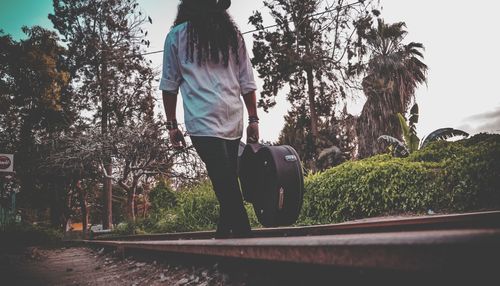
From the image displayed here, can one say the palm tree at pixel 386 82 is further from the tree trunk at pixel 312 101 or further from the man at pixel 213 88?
the man at pixel 213 88

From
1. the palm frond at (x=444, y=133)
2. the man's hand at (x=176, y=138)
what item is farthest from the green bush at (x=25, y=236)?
the palm frond at (x=444, y=133)

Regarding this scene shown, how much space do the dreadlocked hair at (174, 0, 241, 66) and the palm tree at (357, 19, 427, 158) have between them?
22.1 m

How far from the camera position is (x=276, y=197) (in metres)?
2.85

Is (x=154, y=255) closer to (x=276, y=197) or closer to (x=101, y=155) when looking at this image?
(x=276, y=197)

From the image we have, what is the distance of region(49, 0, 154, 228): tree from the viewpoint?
2245 centimetres

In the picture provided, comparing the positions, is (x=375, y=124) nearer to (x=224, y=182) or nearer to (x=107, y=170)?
(x=107, y=170)

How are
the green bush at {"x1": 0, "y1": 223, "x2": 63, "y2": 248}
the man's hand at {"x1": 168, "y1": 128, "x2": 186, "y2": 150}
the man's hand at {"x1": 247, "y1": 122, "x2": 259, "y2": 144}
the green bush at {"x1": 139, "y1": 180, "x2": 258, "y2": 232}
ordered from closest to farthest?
the man's hand at {"x1": 168, "y1": 128, "x2": 186, "y2": 150} → the man's hand at {"x1": 247, "y1": 122, "x2": 259, "y2": 144} → the green bush at {"x1": 0, "y1": 223, "x2": 63, "y2": 248} → the green bush at {"x1": 139, "y1": 180, "x2": 258, "y2": 232}

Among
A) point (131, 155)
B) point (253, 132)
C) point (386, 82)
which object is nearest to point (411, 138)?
point (386, 82)

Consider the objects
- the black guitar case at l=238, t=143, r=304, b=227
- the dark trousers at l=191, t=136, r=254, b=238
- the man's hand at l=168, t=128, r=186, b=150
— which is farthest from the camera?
the man's hand at l=168, t=128, r=186, b=150

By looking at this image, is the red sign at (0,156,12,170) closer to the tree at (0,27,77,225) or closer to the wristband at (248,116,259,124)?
the tree at (0,27,77,225)

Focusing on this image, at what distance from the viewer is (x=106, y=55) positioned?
22.4m

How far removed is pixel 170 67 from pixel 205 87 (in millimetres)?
395

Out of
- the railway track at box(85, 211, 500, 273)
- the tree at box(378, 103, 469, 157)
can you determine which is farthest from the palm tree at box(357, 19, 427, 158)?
the railway track at box(85, 211, 500, 273)

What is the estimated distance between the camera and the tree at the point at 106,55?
22453 millimetres
